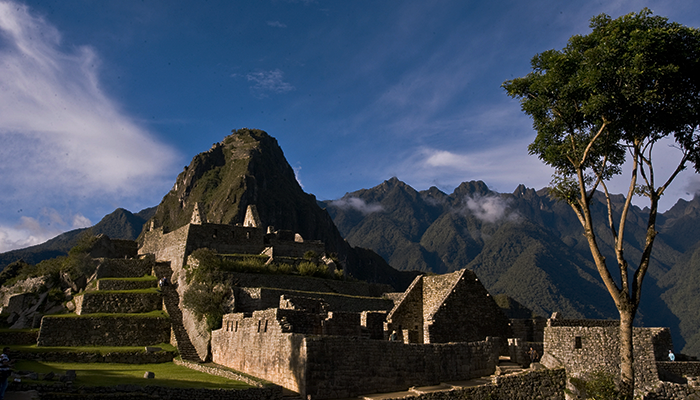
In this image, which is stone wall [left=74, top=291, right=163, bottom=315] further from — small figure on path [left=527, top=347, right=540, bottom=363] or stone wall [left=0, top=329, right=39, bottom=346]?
small figure on path [left=527, top=347, right=540, bottom=363]

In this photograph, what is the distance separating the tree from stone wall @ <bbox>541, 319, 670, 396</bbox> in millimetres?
656

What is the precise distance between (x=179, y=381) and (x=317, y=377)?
512 cm

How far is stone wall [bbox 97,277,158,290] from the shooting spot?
29453 mm

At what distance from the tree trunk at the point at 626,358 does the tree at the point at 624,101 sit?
27mm

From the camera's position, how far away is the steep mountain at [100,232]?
4321 inches

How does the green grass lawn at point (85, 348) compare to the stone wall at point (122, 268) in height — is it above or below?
below

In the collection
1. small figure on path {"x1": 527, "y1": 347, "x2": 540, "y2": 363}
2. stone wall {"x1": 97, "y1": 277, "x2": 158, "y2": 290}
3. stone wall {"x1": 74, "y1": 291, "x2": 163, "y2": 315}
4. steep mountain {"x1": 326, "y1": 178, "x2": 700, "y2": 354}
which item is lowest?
small figure on path {"x1": 527, "y1": 347, "x2": 540, "y2": 363}

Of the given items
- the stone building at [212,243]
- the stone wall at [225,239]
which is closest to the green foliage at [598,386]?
the stone building at [212,243]

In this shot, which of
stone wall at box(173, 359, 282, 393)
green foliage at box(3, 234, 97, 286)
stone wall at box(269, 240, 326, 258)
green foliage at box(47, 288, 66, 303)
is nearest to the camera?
stone wall at box(173, 359, 282, 393)

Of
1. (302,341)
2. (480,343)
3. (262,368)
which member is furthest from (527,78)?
(262,368)

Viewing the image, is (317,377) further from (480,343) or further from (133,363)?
(133,363)

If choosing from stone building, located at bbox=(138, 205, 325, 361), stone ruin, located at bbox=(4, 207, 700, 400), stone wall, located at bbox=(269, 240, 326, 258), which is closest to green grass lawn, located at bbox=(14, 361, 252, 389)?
stone ruin, located at bbox=(4, 207, 700, 400)

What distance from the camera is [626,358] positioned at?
14820mm

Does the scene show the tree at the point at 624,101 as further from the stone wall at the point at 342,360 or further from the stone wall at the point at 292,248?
the stone wall at the point at 292,248
